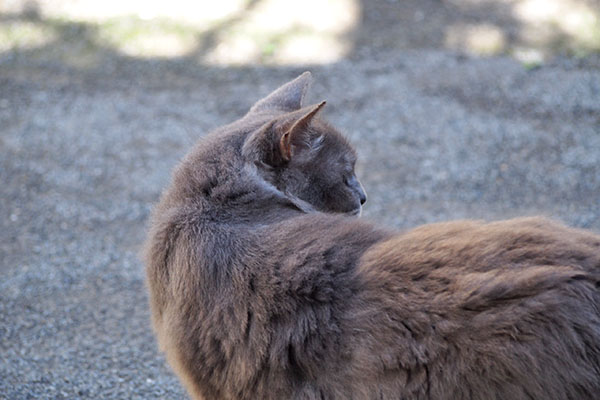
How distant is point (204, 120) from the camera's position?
6.78 metres

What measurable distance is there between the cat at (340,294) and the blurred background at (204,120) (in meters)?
1.39

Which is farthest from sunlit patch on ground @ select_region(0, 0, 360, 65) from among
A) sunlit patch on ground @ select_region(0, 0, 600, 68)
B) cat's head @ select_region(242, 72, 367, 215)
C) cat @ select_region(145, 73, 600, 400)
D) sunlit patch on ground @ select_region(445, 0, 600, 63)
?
cat @ select_region(145, 73, 600, 400)

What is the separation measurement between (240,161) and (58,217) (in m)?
3.27

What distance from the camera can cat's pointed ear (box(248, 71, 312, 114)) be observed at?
3.49 meters

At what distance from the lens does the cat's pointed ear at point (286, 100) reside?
3492 millimetres

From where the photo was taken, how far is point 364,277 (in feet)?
7.82

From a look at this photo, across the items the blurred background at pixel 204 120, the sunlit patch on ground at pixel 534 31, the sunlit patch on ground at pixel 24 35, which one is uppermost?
the sunlit patch on ground at pixel 534 31

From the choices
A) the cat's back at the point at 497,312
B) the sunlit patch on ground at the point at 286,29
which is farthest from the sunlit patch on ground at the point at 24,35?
the cat's back at the point at 497,312

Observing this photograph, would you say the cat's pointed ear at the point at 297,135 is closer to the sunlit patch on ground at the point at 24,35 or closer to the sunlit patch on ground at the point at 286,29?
the sunlit patch on ground at the point at 286,29

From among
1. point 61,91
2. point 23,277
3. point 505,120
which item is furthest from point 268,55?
point 23,277

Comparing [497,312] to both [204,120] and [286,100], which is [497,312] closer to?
[286,100]

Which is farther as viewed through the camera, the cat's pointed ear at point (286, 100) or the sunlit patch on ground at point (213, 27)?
the sunlit patch on ground at point (213, 27)

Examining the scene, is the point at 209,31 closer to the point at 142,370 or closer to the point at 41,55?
the point at 41,55

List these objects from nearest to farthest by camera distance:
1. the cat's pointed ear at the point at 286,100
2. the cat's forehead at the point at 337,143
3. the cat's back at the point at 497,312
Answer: the cat's back at the point at 497,312, the cat's forehead at the point at 337,143, the cat's pointed ear at the point at 286,100
